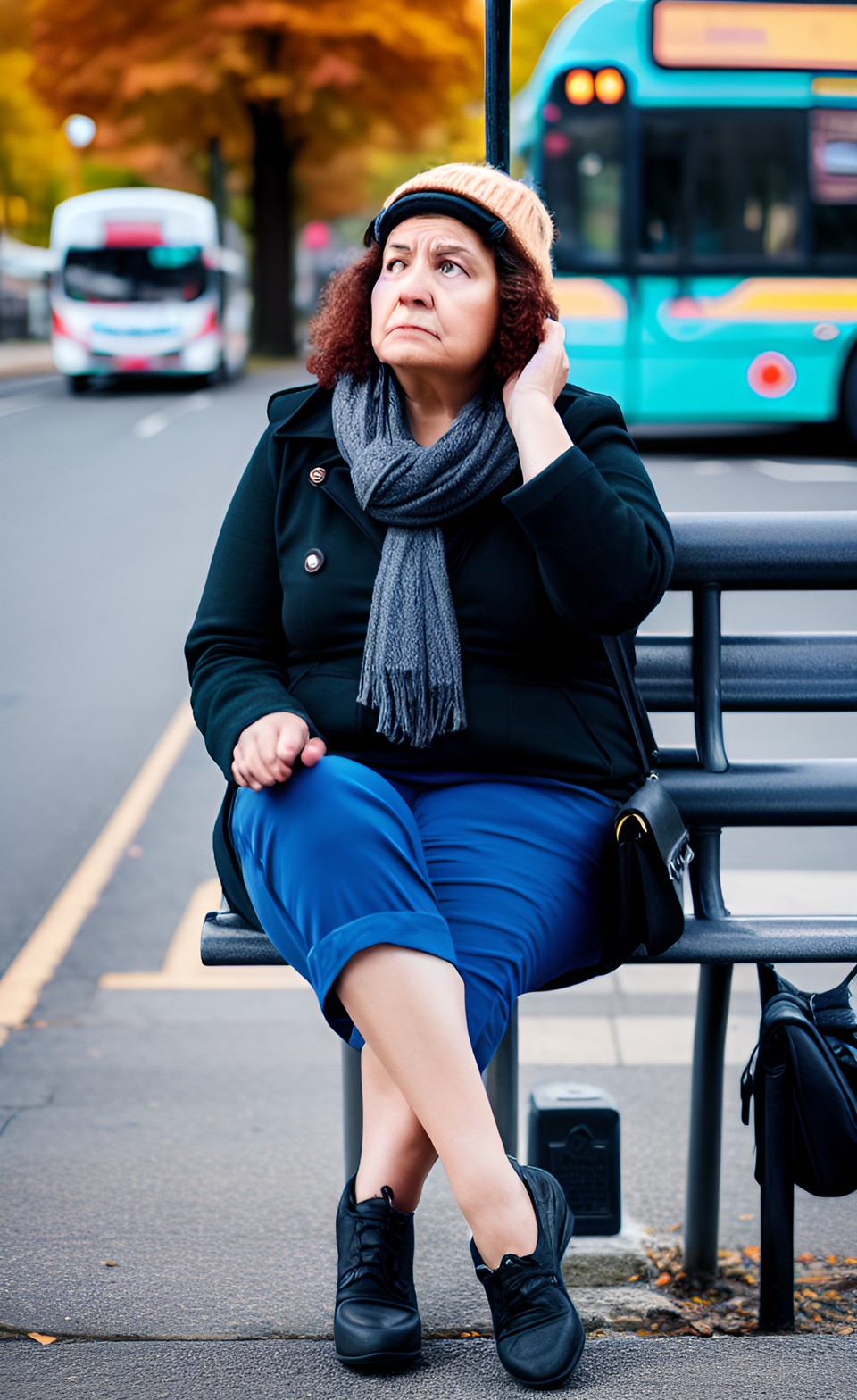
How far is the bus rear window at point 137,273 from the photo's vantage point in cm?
2608

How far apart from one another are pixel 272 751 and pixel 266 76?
1226 inches

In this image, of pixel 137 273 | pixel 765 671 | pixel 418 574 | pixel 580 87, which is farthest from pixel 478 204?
pixel 137 273

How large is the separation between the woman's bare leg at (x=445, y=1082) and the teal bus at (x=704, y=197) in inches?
468

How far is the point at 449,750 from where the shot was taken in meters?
2.54

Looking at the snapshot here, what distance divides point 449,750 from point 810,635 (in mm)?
684

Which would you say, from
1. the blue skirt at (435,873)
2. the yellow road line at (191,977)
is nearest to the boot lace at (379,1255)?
the blue skirt at (435,873)

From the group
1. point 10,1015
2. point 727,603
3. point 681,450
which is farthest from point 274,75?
point 10,1015

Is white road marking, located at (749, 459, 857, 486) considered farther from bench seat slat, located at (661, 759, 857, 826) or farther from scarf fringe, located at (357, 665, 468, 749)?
scarf fringe, located at (357, 665, 468, 749)

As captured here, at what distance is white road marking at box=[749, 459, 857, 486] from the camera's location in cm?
1362

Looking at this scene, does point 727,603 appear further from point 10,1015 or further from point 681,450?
point 681,450

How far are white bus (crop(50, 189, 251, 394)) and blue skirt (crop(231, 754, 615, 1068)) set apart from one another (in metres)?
23.6

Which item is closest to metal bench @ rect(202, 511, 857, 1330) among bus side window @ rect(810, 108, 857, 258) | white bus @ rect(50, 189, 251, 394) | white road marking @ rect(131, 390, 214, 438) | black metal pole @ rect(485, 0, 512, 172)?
black metal pole @ rect(485, 0, 512, 172)

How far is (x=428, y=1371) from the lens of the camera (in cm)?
231

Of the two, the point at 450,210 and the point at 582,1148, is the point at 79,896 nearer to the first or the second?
the point at 582,1148
